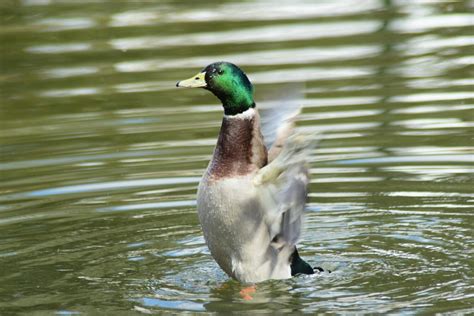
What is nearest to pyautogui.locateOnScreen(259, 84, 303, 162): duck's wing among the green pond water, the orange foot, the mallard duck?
the green pond water

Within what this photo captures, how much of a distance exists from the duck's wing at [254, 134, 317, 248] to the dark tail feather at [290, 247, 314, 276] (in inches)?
5.5

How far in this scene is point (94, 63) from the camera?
1460cm

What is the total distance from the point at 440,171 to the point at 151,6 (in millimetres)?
7796

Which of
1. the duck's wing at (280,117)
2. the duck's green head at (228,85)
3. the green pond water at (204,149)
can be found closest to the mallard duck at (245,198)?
the duck's green head at (228,85)

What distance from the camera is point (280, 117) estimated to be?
8336 millimetres

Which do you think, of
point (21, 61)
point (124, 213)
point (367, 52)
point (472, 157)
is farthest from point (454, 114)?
point (21, 61)

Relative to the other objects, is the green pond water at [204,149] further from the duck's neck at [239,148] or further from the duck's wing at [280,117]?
the duck's neck at [239,148]

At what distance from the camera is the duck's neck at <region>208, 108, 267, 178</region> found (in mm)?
7480

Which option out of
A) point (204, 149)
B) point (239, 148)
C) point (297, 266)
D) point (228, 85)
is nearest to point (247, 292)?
point (297, 266)

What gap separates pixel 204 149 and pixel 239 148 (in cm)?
362

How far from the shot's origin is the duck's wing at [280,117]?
8148 mm

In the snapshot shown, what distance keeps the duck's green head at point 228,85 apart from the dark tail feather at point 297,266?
3.06ft

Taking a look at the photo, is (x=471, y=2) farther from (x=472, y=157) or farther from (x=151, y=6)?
(x=472, y=157)

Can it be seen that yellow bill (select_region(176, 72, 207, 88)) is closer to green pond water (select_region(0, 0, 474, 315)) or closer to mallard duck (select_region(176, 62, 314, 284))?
mallard duck (select_region(176, 62, 314, 284))
